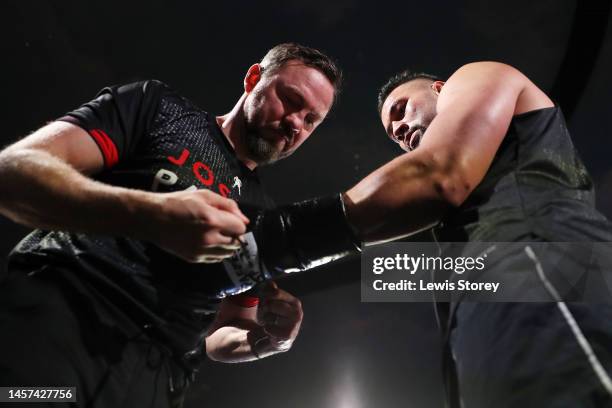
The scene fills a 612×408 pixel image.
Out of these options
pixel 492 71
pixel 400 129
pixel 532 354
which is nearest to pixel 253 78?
pixel 400 129

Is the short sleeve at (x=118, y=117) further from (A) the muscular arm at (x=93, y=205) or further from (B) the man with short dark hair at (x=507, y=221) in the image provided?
(B) the man with short dark hair at (x=507, y=221)

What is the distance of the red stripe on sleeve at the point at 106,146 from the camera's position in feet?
3.35

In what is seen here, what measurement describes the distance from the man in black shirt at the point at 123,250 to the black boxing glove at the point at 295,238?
50mm

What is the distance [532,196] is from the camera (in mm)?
770

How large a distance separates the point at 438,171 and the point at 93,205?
709 millimetres

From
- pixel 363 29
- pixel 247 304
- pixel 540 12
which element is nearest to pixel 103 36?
pixel 363 29

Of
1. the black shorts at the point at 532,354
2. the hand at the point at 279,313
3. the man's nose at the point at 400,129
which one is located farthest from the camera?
the man's nose at the point at 400,129

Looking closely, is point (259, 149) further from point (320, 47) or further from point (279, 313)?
point (320, 47)

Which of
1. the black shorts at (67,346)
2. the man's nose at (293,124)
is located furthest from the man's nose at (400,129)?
the black shorts at (67,346)

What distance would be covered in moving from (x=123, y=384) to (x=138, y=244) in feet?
1.20

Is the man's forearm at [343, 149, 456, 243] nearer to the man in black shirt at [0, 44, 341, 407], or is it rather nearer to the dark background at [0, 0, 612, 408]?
the man in black shirt at [0, 44, 341, 407]

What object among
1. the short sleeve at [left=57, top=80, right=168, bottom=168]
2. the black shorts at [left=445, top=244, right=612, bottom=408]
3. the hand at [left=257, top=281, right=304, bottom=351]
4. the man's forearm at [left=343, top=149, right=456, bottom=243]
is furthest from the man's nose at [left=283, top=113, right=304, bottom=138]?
the black shorts at [left=445, top=244, right=612, bottom=408]

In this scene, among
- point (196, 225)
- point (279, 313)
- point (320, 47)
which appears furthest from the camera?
point (320, 47)

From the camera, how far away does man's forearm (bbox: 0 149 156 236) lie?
0.76 metres
